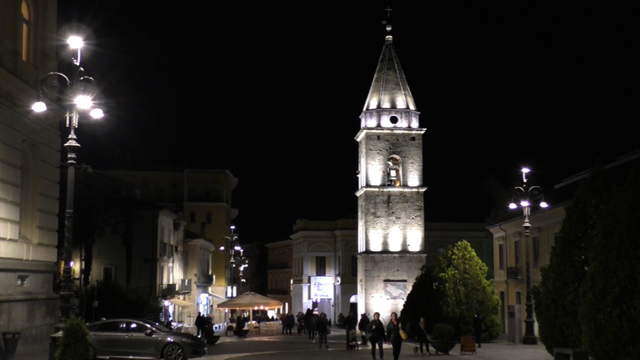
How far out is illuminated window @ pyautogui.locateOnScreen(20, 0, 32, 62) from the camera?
23000mm

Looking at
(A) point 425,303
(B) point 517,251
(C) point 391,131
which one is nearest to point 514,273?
(B) point 517,251

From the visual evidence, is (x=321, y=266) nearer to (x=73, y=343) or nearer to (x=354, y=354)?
(x=354, y=354)

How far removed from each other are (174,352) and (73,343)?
849cm

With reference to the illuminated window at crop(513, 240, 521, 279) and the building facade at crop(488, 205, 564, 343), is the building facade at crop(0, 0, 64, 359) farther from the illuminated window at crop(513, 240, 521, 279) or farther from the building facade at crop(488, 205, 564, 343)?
the illuminated window at crop(513, 240, 521, 279)

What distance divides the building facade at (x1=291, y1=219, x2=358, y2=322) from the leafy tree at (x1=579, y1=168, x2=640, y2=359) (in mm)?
60405

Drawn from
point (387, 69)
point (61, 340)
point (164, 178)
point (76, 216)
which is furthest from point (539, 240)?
point (164, 178)

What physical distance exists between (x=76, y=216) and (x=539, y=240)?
24919 millimetres

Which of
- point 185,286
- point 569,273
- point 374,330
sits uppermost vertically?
point 185,286

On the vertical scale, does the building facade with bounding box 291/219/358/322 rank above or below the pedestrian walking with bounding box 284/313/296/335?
above

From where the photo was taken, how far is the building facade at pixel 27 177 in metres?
21.0

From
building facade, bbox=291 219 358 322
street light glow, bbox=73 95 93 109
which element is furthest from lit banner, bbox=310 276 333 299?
street light glow, bbox=73 95 93 109

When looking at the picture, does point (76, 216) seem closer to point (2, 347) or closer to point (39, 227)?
point (39, 227)

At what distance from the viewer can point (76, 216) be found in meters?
45.1

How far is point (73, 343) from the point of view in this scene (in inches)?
653
